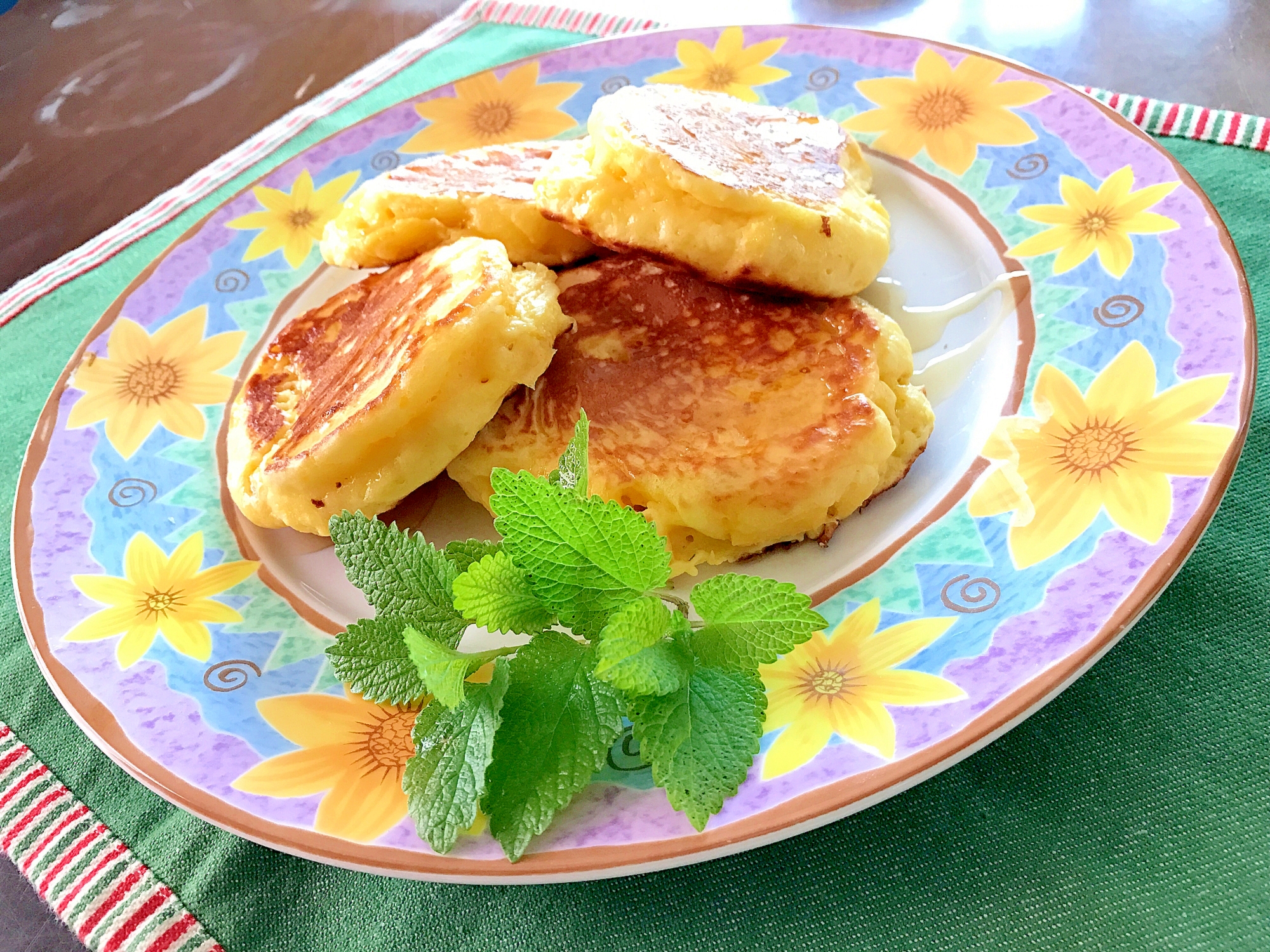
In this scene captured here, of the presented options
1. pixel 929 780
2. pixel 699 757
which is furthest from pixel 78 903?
pixel 929 780

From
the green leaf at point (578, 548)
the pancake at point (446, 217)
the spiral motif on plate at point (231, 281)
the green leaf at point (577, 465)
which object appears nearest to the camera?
the green leaf at point (578, 548)

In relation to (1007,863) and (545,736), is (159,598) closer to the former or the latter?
A: (545,736)

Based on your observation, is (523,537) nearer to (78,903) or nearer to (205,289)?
(78,903)

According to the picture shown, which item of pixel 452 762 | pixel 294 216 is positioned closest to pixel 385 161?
pixel 294 216

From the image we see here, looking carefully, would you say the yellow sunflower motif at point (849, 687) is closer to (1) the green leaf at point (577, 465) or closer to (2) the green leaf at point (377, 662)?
(1) the green leaf at point (577, 465)

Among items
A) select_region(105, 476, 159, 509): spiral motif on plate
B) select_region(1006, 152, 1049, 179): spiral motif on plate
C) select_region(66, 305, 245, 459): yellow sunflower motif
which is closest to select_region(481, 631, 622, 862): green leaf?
select_region(105, 476, 159, 509): spiral motif on plate

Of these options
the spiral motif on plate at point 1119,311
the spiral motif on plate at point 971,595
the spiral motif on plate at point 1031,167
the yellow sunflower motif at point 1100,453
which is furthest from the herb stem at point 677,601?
the spiral motif on plate at point 1031,167
